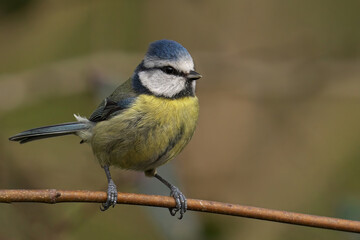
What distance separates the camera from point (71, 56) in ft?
14.4

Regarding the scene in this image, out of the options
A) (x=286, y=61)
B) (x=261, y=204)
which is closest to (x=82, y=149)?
(x=261, y=204)

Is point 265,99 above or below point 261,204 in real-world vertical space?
above

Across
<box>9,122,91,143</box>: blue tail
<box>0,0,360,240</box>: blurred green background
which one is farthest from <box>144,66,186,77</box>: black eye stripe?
<box>0,0,360,240</box>: blurred green background

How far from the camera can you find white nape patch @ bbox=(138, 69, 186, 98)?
257 centimetres

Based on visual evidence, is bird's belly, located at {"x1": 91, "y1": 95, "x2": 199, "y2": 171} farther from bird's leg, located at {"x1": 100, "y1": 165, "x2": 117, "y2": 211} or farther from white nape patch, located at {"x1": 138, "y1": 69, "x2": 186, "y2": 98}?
bird's leg, located at {"x1": 100, "y1": 165, "x2": 117, "y2": 211}

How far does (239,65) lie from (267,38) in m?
0.65

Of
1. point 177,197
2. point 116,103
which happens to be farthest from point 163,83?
point 177,197

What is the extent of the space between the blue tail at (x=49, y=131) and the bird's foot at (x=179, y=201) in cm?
61

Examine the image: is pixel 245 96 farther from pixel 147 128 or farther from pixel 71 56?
pixel 147 128

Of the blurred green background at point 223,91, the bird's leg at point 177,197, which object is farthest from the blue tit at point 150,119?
the blurred green background at point 223,91

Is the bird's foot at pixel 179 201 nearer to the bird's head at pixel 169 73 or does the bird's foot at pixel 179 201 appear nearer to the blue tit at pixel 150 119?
the blue tit at pixel 150 119

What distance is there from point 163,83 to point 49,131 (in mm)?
677

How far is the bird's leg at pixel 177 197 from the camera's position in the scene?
2.38 m

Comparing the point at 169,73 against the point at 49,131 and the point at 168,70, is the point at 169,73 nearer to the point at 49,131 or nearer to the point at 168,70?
the point at 168,70
